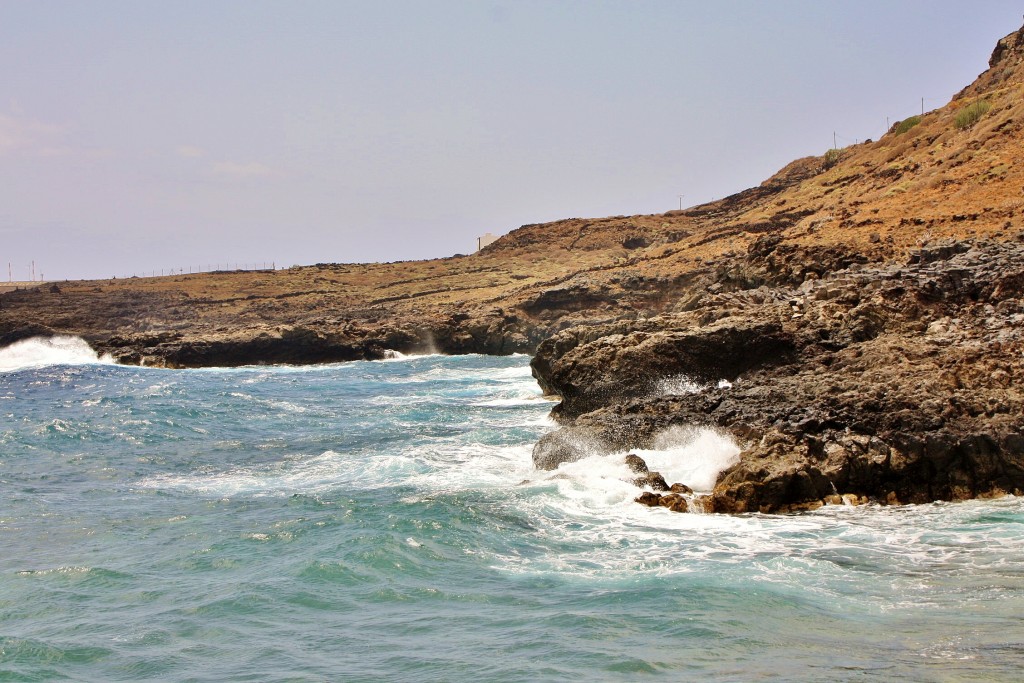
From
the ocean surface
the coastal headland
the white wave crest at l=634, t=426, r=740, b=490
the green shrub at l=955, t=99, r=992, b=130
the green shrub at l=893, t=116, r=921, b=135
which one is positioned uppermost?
the green shrub at l=893, t=116, r=921, b=135

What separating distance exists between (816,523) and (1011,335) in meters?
6.15

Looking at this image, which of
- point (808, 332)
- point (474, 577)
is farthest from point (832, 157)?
point (474, 577)

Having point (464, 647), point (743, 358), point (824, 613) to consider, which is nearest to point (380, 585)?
point (464, 647)

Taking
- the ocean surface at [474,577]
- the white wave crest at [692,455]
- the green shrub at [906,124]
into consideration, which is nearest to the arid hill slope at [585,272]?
the green shrub at [906,124]

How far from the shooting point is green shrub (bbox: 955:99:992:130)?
40.7 metres

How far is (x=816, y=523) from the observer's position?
37.0ft

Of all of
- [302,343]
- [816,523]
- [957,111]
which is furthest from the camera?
[302,343]

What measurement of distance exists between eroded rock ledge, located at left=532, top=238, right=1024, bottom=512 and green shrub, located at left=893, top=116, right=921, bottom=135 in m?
33.9

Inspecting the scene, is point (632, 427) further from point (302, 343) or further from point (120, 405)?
point (302, 343)

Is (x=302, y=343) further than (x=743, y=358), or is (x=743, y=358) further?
(x=302, y=343)

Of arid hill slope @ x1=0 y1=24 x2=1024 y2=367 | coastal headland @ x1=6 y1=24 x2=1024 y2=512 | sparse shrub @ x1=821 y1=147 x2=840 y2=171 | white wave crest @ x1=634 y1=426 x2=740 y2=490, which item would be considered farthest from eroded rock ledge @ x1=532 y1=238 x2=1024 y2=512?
sparse shrub @ x1=821 y1=147 x2=840 y2=171

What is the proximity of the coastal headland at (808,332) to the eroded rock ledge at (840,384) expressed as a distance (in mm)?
35

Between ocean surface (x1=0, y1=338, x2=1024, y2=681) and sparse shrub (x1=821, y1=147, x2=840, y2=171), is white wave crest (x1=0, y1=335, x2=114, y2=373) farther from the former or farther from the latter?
sparse shrub (x1=821, y1=147, x2=840, y2=171)

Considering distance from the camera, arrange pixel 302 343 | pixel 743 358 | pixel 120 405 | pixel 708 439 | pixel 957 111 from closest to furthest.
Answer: pixel 708 439 < pixel 743 358 < pixel 120 405 < pixel 957 111 < pixel 302 343
